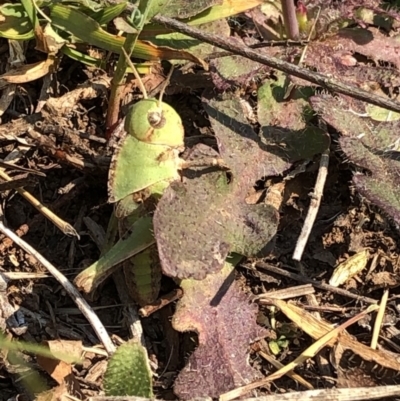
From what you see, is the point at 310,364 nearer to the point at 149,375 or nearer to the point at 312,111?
the point at 149,375

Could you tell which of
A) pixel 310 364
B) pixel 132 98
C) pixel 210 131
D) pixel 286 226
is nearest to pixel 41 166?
pixel 132 98

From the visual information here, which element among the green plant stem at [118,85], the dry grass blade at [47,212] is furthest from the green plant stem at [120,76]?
the dry grass blade at [47,212]

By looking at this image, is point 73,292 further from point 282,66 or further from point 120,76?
point 282,66

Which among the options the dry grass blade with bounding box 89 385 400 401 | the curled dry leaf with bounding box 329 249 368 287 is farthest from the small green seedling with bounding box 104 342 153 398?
the curled dry leaf with bounding box 329 249 368 287

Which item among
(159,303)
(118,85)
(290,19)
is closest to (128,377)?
(159,303)

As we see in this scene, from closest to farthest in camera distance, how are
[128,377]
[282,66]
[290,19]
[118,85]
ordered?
1. [128,377]
2. [282,66]
3. [118,85]
4. [290,19]

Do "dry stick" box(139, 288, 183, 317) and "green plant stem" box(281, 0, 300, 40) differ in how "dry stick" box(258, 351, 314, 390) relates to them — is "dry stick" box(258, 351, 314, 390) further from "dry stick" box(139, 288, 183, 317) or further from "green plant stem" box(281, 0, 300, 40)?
"green plant stem" box(281, 0, 300, 40)

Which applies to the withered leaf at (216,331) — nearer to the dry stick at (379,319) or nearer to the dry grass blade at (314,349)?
the dry grass blade at (314,349)
